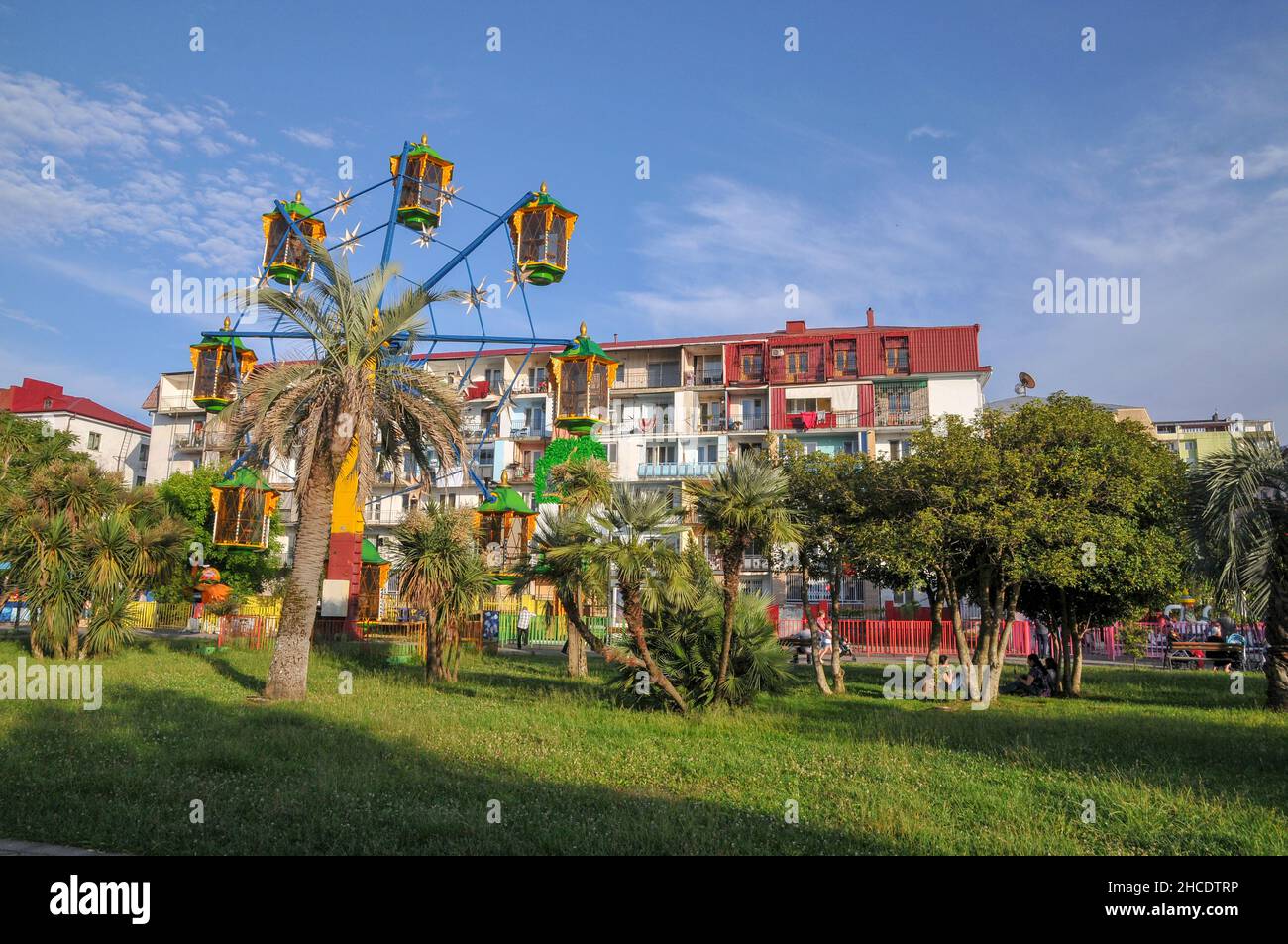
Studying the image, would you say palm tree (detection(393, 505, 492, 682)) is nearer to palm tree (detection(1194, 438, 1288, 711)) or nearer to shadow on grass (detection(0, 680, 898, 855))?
shadow on grass (detection(0, 680, 898, 855))

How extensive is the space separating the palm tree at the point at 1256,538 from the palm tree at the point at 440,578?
1575cm

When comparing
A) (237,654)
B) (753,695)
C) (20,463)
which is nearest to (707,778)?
(753,695)

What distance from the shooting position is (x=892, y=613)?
49.1 m

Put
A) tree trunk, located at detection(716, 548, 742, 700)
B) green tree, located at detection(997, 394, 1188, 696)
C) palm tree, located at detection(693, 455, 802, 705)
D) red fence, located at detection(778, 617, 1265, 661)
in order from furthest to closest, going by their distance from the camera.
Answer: red fence, located at detection(778, 617, 1265, 661) < green tree, located at detection(997, 394, 1188, 696) < tree trunk, located at detection(716, 548, 742, 700) < palm tree, located at detection(693, 455, 802, 705)

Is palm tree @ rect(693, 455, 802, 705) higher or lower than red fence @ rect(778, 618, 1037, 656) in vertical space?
higher

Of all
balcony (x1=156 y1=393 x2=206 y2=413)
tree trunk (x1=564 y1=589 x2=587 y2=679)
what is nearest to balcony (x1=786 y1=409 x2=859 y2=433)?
tree trunk (x1=564 y1=589 x2=587 y2=679)

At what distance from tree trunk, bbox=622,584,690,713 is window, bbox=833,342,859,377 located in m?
47.9

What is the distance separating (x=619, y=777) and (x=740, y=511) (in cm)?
497

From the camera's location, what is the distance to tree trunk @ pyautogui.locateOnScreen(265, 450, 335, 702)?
56.0 ft

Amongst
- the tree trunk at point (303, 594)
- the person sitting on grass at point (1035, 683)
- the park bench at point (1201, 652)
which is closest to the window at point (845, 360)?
the park bench at point (1201, 652)

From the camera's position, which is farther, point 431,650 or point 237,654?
point 237,654

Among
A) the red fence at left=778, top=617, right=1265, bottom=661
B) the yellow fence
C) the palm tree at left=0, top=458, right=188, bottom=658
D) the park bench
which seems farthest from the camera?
the yellow fence

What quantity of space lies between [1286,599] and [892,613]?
32.6m
